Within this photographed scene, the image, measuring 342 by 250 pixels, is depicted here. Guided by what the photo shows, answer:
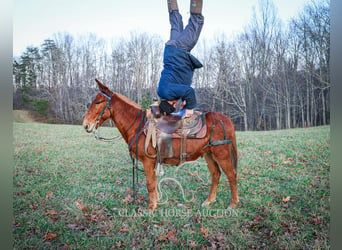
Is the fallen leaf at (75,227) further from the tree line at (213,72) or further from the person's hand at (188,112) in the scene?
the person's hand at (188,112)

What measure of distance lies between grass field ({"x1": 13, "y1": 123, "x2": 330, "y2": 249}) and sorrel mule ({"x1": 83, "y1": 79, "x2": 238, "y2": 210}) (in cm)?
26

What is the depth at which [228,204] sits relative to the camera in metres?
2.78

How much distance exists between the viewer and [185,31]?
272 cm

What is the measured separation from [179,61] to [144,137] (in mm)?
1112

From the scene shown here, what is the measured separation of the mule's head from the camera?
2689 mm

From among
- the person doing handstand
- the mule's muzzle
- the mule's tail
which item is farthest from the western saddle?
the mule's muzzle

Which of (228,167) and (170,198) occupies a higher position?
(228,167)

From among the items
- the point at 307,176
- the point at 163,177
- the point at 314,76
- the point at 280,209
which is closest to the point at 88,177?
the point at 163,177

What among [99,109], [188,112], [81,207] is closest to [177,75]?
[188,112]

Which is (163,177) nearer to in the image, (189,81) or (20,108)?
(189,81)

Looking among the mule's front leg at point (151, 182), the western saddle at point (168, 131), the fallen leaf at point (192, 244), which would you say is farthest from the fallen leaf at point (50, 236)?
the fallen leaf at point (192, 244)

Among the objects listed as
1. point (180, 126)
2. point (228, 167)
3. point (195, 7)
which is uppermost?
point (195, 7)

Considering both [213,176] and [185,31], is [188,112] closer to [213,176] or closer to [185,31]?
[213,176]

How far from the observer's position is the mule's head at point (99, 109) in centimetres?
269
